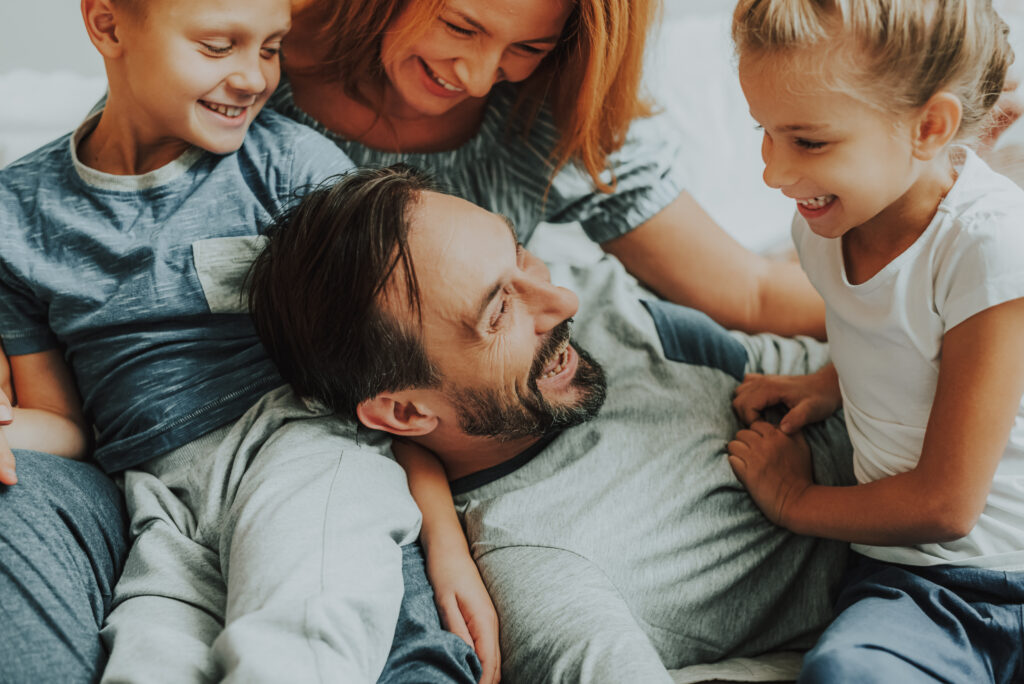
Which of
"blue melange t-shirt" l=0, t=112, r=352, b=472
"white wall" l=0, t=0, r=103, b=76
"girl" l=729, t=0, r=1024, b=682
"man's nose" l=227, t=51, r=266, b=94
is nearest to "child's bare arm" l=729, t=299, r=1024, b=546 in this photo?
"girl" l=729, t=0, r=1024, b=682

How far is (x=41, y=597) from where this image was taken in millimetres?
1012

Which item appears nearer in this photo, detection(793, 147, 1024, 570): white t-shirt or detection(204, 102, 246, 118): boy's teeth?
detection(793, 147, 1024, 570): white t-shirt

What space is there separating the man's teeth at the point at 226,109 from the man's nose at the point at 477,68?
0.31 m

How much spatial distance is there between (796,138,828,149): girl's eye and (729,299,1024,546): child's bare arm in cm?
24

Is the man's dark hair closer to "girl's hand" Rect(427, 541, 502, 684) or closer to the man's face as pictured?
the man's face

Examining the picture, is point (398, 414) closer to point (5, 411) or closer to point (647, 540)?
point (647, 540)

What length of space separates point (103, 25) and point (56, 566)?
0.71 metres

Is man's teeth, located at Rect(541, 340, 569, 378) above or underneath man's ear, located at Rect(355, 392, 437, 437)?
above

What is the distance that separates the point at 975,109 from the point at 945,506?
1.45ft

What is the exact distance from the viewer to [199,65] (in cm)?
119

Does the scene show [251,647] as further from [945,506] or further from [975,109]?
[975,109]

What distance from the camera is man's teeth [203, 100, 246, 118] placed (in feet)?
4.12

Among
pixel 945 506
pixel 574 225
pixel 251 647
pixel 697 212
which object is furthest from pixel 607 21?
pixel 251 647

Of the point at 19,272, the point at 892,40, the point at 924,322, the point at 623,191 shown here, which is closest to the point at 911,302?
the point at 924,322
